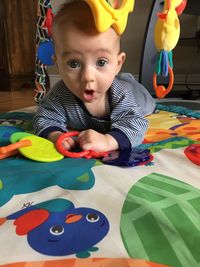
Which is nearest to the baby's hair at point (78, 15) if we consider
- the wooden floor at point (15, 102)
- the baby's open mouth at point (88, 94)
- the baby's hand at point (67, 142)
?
the baby's open mouth at point (88, 94)

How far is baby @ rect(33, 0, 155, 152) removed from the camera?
0.59 meters

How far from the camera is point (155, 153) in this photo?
612 mm

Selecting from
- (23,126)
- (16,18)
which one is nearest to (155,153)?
(23,126)

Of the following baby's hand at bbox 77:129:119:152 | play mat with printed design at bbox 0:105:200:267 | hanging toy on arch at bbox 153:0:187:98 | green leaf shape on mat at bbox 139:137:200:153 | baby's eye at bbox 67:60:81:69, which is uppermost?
hanging toy on arch at bbox 153:0:187:98

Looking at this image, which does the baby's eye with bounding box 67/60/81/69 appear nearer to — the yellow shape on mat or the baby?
the baby

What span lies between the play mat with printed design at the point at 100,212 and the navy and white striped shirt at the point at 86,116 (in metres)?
0.10

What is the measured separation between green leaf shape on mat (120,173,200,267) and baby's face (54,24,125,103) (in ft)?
0.77

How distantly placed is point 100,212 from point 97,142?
0.74ft

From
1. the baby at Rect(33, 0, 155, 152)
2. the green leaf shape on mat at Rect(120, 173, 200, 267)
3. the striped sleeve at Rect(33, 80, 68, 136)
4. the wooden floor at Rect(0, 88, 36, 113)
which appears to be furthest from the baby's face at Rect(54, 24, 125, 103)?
the wooden floor at Rect(0, 88, 36, 113)

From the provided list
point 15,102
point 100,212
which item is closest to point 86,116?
point 100,212

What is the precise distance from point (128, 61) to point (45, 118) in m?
1.47

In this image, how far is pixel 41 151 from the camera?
0.60 meters

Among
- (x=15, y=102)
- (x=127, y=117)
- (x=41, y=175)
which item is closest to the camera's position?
(x=41, y=175)

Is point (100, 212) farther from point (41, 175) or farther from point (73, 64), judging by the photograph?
point (73, 64)
